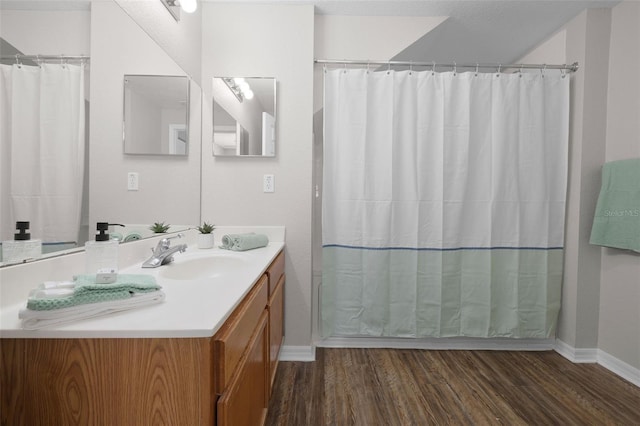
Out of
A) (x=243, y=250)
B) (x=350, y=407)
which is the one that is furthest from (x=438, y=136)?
(x=350, y=407)

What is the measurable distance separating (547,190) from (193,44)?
2622 millimetres

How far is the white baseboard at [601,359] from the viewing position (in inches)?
71.4

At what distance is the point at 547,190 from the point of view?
2062 millimetres

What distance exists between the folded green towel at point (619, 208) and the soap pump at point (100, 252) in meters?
2.70

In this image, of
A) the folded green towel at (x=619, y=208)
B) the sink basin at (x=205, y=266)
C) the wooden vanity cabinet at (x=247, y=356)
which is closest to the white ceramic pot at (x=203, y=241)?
the sink basin at (x=205, y=266)

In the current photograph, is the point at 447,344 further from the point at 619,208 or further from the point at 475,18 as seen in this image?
the point at 475,18

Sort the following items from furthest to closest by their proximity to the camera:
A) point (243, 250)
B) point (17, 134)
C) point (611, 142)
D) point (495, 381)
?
point (611, 142) → point (495, 381) → point (243, 250) → point (17, 134)

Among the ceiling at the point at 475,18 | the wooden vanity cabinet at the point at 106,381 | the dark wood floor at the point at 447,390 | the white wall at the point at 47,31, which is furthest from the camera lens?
the ceiling at the point at 475,18

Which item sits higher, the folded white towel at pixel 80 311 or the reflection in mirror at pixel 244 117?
the reflection in mirror at pixel 244 117

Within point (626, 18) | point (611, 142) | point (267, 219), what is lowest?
point (267, 219)

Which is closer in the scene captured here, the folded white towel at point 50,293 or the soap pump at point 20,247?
the folded white towel at point 50,293

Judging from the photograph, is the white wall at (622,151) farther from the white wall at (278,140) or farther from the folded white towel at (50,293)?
the folded white towel at (50,293)

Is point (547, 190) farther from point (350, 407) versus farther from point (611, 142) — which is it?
point (350, 407)

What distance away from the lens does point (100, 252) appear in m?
0.99
